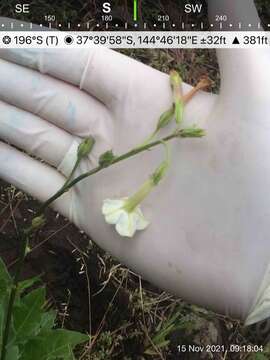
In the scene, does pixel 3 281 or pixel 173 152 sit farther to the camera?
pixel 173 152

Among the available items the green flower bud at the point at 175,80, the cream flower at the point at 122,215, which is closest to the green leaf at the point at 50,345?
the cream flower at the point at 122,215

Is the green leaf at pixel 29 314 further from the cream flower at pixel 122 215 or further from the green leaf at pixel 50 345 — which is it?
the cream flower at pixel 122 215

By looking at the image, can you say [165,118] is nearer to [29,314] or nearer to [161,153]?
[161,153]

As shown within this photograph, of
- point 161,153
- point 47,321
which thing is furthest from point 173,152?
point 47,321

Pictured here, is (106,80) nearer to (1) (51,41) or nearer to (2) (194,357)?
(1) (51,41)

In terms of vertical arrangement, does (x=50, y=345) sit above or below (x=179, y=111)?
below

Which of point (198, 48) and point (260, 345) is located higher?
point (198, 48)

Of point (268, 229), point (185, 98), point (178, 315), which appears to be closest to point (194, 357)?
point (178, 315)
